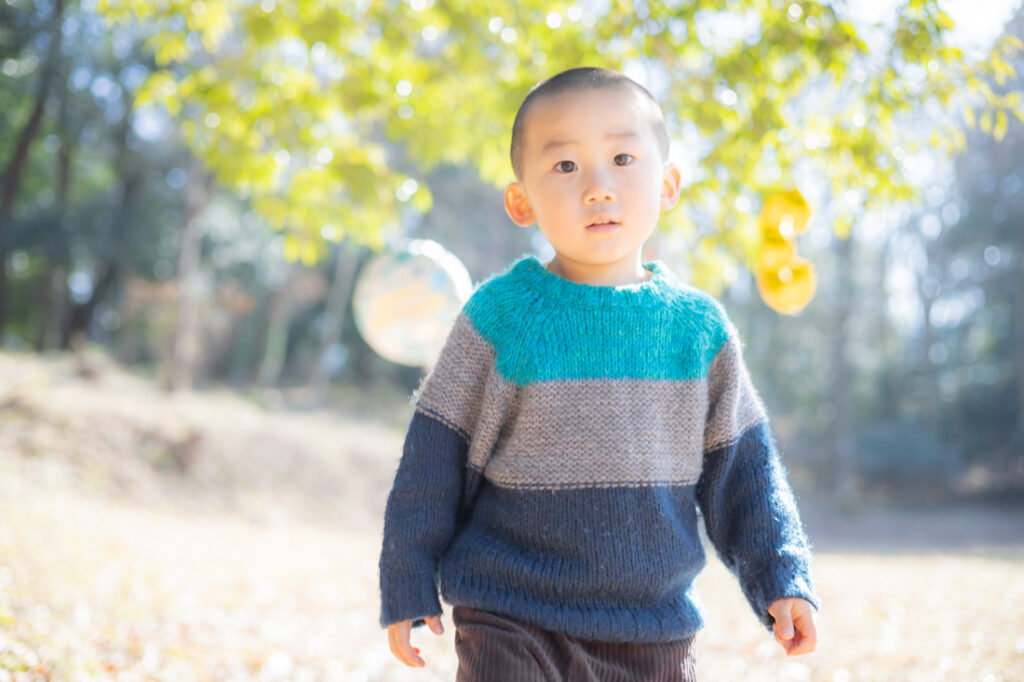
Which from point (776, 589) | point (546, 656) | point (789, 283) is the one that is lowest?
point (546, 656)

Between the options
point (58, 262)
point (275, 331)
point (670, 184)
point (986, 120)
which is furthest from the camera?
point (275, 331)

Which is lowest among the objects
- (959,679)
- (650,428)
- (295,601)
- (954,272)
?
(295,601)

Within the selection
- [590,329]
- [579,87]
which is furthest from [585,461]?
[579,87]

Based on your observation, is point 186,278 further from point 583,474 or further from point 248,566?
point 583,474

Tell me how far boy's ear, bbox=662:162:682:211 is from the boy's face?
13 cm

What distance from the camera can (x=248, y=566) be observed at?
7.49 meters

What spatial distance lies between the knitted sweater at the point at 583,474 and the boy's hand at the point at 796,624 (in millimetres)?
25

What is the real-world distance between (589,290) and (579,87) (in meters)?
0.47

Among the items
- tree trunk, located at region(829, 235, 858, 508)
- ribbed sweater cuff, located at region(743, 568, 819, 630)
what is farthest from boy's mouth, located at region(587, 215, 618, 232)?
tree trunk, located at region(829, 235, 858, 508)

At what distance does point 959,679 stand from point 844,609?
2623mm

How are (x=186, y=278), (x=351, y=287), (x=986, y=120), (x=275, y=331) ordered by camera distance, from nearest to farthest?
1. (x=986, y=120)
2. (x=186, y=278)
3. (x=275, y=331)
4. (x=351, y=287)

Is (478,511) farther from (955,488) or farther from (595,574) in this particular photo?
(955,488)

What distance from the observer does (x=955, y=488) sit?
19.1 m

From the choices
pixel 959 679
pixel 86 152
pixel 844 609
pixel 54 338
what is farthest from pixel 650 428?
pixel 54 338
